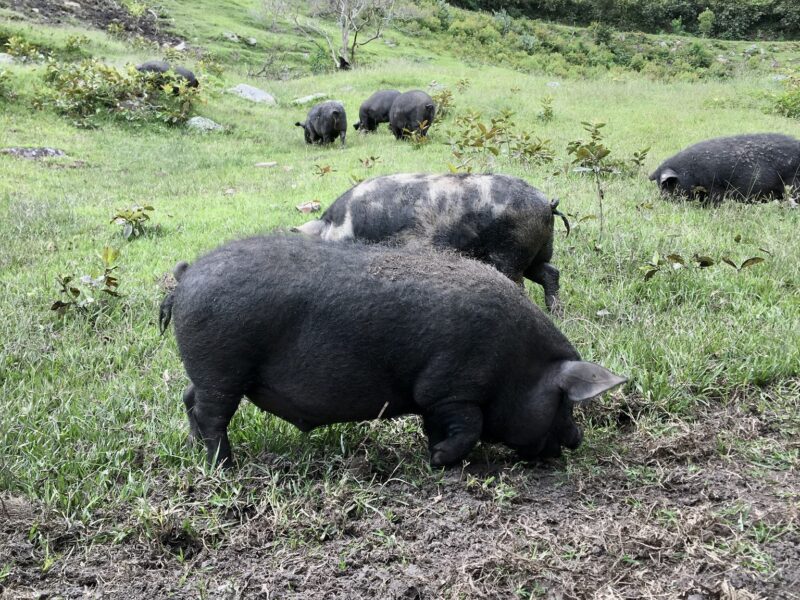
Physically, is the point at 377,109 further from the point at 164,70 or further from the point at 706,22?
the point at 706,22

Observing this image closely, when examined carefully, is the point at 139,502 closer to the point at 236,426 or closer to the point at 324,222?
the point at 236,426

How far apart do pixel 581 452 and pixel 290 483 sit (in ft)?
4.67

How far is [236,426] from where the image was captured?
344cm

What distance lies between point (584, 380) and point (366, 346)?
0.97 metres

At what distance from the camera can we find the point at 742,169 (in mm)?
7430

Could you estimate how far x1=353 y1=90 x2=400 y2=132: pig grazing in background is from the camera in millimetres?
15136

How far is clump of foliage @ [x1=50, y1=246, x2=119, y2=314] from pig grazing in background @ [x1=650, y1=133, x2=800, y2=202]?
242 inches

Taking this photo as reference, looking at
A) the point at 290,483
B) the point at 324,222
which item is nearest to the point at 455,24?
the point at 324,222

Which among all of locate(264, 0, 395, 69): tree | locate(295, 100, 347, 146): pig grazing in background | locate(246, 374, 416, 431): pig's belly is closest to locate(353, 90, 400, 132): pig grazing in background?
locate(295, 100, 347, 146): pig grazing in background

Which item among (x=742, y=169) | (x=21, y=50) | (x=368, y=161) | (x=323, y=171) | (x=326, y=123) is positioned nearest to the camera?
(x=742, y=169)

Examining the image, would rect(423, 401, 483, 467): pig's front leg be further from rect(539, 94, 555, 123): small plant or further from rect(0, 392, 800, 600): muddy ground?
rect(539, 94, 555, 123): small plant

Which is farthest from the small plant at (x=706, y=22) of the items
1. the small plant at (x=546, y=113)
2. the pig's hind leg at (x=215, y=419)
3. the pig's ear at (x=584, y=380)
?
the pig's hind leg at (x=215, y=419)

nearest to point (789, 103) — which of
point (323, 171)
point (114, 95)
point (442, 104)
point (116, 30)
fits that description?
point (442, 104)

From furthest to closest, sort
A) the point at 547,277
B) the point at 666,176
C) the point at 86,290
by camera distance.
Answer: the point at 666,176 < the point at 547,277 < the point at 86,290
